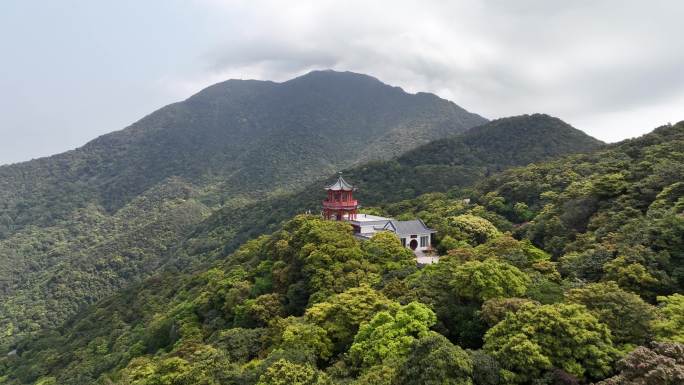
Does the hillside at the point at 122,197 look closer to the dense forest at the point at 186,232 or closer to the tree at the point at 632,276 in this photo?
the dense forest at the point at 186,232

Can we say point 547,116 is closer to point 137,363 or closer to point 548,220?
point 548,220

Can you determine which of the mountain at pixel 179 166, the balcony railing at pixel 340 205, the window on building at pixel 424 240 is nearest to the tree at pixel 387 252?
the window on building at pixel 424 240

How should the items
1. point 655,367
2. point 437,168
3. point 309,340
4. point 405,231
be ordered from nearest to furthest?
1. point 655,367
2. point 309,340
3. point 405,231
4. point 437,168

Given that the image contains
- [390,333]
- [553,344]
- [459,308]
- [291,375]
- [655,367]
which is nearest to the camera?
[655,367]

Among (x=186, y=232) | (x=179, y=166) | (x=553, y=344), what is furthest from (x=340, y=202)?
(x=179, y=166)

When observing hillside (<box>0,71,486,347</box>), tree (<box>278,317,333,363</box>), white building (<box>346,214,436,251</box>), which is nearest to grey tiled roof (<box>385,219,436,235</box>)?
white building (<box>346,214,436,251</box>)

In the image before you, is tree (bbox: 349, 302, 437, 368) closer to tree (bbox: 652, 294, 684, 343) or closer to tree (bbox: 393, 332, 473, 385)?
tree (bbox: 393, 332, 473, 385)

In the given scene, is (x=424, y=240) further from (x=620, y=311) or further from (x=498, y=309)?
(x=620, y=311)
